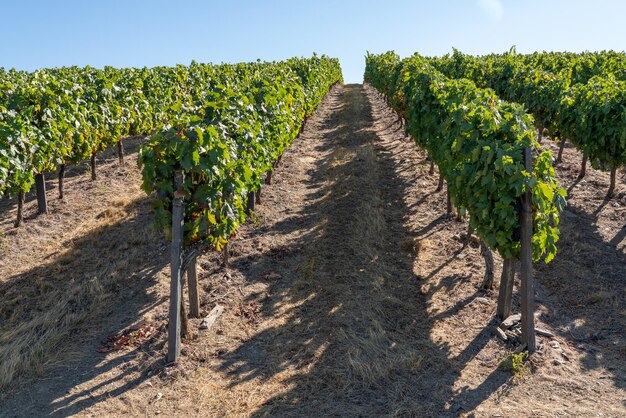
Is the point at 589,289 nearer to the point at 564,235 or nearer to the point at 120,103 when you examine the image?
the point at 564,235

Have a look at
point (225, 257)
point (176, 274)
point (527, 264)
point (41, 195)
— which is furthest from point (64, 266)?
point (527, 264)

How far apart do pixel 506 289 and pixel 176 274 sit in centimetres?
532

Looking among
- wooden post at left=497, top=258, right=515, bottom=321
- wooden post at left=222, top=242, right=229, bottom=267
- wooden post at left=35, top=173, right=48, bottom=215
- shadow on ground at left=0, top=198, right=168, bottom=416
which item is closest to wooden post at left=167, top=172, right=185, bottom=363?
shadow on ground at left=0, top=198, right=168, bottom=416

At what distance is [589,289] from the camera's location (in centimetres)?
976

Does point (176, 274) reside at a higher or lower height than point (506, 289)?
higher

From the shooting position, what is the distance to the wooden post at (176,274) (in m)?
7.33

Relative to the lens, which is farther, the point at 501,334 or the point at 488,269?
the point at 488,269

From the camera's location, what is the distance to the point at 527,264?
749 cm

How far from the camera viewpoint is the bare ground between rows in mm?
6699

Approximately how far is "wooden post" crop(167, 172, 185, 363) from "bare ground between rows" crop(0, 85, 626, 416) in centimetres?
30

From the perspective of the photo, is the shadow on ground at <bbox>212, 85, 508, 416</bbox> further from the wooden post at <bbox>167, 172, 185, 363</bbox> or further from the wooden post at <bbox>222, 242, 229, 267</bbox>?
the wooden post at <bbox>167, 172, 185, 363</bbox>

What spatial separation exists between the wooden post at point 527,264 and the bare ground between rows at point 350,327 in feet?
1.17

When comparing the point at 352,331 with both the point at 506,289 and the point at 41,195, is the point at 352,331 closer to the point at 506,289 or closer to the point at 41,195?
the point at 506,289

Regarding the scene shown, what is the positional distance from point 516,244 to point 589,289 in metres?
3.25
